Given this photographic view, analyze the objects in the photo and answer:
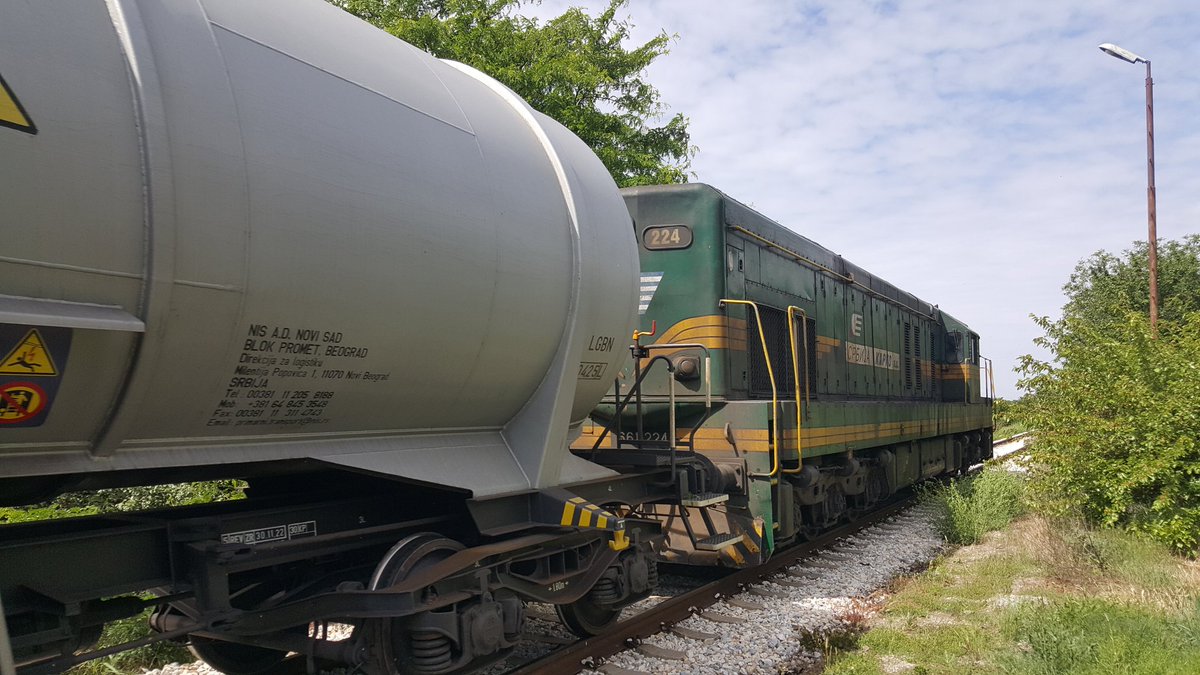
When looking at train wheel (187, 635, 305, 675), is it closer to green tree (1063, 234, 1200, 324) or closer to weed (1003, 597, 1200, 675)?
weed (1003, 597, 1200, 675)

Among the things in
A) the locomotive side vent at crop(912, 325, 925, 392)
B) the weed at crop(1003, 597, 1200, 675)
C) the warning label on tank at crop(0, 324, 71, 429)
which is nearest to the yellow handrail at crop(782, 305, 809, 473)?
the weed at crop(1003, 597, 1200, 675)

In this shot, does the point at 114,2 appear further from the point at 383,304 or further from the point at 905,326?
the point at 905,326

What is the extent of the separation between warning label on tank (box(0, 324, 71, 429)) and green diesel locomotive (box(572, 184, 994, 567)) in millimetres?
3909

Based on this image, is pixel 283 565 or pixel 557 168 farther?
pixel 557 168

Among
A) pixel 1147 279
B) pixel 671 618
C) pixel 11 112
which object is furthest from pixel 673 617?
pixel 1147 279

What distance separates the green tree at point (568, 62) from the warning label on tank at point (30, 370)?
11.6 metres

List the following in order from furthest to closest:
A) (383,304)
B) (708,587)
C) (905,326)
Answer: (905,326) → (708,587) → (383,304)

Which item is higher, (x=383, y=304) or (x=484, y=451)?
(x=383, y=304)

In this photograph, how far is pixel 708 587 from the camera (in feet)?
23.8

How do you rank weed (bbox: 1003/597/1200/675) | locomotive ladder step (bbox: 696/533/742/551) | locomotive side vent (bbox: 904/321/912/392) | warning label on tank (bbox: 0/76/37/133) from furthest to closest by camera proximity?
locomotive side vent (bbox: 904/321/912/392)
locomotive ladder step (bbox: 696/533/742/551)
weed (bbox: 1003/597/1200/675)
warning label on tank (bbox: 0/76/37/133)

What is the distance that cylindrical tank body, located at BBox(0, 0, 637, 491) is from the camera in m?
2.45

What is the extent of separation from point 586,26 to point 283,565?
14661 millimetres

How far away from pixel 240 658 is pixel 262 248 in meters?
2.66

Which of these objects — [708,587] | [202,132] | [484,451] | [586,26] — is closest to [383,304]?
[202,132]
